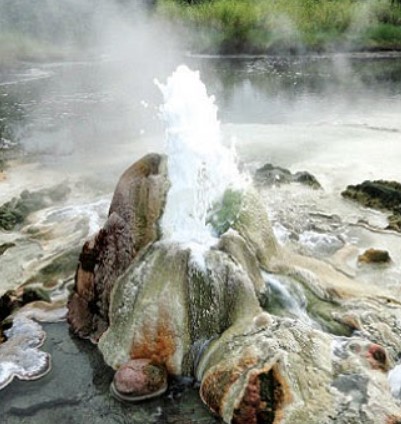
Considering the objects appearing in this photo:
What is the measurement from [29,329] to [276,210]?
5.11 m

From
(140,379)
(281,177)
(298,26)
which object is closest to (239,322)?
(140,379)

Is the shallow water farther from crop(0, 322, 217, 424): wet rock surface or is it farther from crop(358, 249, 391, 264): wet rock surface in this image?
crop(358, 249, 391, 264): wet rock surface

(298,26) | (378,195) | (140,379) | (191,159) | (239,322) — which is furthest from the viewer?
(298,26)

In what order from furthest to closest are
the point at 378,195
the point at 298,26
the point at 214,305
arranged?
the point at 298,26 → the point at 378,195 → the point at 214,305

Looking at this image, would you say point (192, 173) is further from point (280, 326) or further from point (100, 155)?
point (100, 155)

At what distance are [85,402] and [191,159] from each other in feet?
10.3

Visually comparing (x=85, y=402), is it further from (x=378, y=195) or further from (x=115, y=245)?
(x=378, y=195)

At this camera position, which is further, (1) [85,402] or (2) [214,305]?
(2) [214,305]

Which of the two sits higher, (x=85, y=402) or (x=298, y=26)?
(x=85, y=402)

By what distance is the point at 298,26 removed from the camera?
36.2m

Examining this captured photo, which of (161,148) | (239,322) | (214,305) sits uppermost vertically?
(214,305)

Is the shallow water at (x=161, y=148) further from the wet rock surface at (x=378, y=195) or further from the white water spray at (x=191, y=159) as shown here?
the white water spray at (x=191, y=159)

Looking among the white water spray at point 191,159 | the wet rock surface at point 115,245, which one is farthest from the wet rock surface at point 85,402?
the white water spray at point 191,159

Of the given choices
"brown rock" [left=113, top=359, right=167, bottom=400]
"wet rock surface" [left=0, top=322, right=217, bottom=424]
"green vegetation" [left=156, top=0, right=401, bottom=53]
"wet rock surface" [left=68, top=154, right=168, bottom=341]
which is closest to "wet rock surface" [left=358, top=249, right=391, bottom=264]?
"wet rock surface" [left=68, top=154, right=168, bottom=341]
